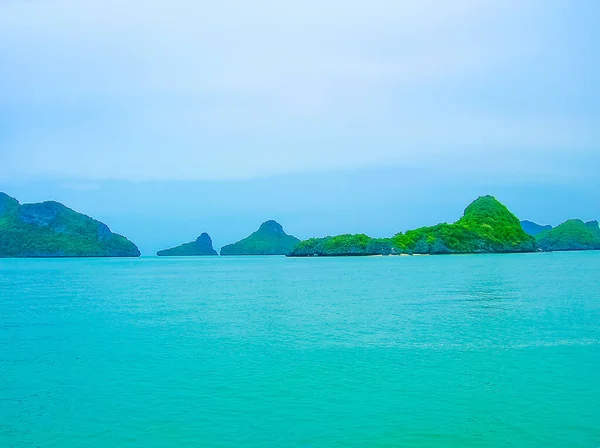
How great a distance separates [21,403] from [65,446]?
18.4 feet

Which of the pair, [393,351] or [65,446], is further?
[393,351]

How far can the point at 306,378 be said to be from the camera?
73.2 ft

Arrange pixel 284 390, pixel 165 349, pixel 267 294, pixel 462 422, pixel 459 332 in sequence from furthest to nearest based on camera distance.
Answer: pixel 267 294 < pixel 459 332 < pixel 165 349 < pixel 284 390 < pixel 462 422

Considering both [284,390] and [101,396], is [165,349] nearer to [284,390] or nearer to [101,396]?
[101,396]

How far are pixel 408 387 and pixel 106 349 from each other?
18.7m

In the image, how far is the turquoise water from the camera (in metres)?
16.2

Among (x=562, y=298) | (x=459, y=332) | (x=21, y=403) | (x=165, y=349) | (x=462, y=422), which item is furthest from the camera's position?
(x=562, y=298)

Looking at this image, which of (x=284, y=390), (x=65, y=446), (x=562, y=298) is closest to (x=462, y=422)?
(x=284, y=390)

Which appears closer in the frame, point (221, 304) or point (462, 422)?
point (462, 422)

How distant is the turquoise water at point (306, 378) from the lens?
16.2 m

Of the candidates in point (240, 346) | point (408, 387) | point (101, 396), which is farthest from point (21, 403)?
point (408, 387)

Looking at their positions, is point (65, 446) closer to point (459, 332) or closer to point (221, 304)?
point (459, 332)

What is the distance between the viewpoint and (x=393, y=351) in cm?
2728

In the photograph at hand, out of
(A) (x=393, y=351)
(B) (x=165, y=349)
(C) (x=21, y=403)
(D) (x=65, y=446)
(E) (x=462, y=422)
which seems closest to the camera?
(D) (x=65, y=446)
